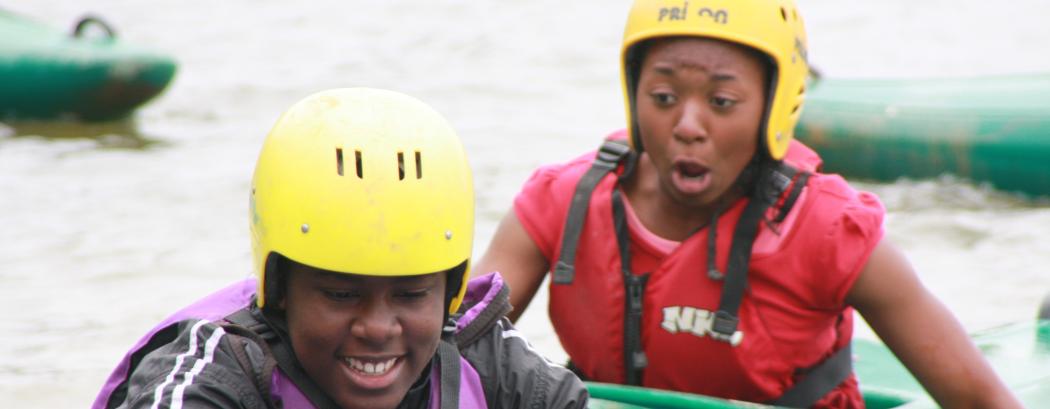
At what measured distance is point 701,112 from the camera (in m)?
3.38

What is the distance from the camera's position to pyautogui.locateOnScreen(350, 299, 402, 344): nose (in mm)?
2385

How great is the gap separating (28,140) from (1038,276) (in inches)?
231

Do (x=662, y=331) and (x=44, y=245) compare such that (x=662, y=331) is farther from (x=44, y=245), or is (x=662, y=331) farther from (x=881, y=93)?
(x=881, y=93)

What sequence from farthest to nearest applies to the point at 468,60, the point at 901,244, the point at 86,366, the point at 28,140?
the point at 468,60
the point at 28,140
the point at 901,244
the point at 86,366

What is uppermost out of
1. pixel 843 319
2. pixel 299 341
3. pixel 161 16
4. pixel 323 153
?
pixel 323 153

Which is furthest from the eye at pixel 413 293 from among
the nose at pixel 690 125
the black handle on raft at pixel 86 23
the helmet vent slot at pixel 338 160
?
the black handle on raft at pixel 86 23

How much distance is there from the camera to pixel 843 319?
3643 millimetres

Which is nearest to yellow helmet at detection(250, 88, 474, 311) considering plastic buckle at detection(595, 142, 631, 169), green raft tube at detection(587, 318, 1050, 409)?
green raft tube at detection(587, 318, 1050, 409)

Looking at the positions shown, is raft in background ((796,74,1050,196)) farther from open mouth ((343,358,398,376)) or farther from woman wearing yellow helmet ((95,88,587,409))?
open mouth ((343,358,398,376))

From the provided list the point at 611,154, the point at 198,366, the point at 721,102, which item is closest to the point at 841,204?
the point at 721,102

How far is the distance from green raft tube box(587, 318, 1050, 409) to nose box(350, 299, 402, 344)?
1.14 meters

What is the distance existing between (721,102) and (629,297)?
0.48 m

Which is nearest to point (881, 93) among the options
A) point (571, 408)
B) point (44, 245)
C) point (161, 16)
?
point (44, 245)

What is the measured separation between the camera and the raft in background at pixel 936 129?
777 cm
